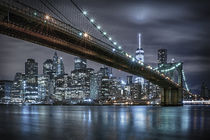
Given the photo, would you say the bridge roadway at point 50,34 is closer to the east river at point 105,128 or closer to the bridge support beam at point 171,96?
the east river at point 105,128

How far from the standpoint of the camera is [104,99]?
6639 inches

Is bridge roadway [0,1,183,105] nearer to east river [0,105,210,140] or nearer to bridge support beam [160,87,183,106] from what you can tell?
east river [0,105,210,140]

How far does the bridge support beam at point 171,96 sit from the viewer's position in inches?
3221

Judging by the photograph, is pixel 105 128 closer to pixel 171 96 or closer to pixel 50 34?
pixel 50 34

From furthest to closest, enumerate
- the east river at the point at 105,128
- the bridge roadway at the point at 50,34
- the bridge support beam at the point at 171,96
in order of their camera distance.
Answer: the bridge support beam at the point at 171,96 → the bridge roadway at the point at 50,34 → the east river at the point at 105,128

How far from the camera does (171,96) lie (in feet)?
269

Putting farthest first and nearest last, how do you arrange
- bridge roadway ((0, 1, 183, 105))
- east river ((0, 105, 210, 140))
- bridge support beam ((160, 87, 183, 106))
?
bridge support beam ((160, 87, 183, 106)), bridge roadway ((0, 1, 183, 105)), east river ((0, 105, 210, 140))

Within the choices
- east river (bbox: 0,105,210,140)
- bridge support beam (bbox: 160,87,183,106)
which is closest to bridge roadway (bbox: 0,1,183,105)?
east river (bbox: 0,105,210,140)

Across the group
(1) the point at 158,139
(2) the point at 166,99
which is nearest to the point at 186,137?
(1) the point at 158,139

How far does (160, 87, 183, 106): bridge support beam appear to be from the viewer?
268 feet

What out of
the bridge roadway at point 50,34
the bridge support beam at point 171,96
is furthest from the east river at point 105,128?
the bridge support beam at point 171,96

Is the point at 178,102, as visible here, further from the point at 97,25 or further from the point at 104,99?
the point at 104,99

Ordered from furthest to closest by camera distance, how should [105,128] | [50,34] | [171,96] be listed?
1. [171,96]
2. [50,34]
3. [105,128]

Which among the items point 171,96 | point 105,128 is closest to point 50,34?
point 105,128
